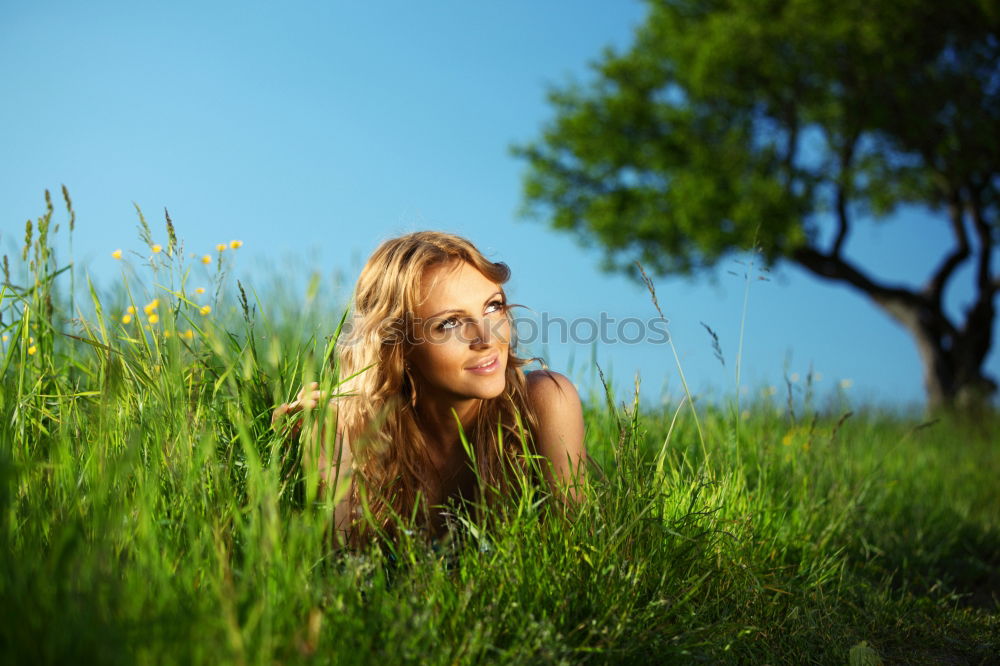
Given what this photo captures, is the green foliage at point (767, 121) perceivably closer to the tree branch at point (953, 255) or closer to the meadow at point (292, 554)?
the tree branch at point (953, 255)

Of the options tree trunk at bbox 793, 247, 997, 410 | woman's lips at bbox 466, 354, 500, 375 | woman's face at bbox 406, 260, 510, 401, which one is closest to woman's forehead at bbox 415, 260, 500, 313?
woman's face at bbox 406, 260, 510, 401

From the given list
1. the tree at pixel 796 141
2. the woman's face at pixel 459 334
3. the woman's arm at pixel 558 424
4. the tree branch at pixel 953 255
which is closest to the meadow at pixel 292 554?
the woman's arm at pixel 558 424

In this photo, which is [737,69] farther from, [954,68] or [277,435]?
[277,435]

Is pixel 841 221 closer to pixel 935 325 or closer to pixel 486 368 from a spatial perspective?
pixel 935 325

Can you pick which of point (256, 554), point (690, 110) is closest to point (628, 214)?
point (690, 110)

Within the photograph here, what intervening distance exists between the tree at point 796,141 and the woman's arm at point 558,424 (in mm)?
8969

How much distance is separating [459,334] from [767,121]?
11988 millimetres

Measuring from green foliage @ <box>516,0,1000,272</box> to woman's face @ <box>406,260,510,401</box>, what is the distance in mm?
9253

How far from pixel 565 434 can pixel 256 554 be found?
1.37m

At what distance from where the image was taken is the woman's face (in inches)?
112

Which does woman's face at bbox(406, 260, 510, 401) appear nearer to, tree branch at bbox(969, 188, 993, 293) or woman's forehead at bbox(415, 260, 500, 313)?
woman's forehead at bbox(415, 260, 500, 313)

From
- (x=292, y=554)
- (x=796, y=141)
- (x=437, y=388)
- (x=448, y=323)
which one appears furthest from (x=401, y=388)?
(x=796, y=141)

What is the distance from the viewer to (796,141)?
13.0 m

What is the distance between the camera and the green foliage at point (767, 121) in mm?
12125
